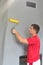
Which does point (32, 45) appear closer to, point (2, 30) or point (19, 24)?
point (19, 24)

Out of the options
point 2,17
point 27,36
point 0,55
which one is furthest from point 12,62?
point 2,17

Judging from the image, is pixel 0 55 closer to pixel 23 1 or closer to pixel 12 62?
pixel 12 62

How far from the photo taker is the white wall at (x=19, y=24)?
1972 millimetres

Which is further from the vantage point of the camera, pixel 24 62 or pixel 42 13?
pixel 42 13

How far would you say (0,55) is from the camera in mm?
1971

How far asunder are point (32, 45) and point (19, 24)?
298 mm

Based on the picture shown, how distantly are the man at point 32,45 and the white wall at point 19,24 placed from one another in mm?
62

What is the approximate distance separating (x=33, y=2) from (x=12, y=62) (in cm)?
80

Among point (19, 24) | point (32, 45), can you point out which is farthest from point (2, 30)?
point (32, 45)

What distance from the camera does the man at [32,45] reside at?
79.9 inches

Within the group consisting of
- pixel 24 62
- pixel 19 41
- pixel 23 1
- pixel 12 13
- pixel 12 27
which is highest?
pixel 23 1

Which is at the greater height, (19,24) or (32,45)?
(19,24)

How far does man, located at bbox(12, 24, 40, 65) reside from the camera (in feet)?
6.65

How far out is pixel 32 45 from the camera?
2.09 metres
